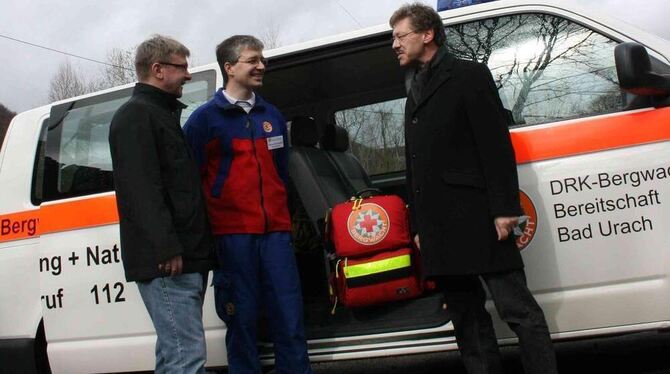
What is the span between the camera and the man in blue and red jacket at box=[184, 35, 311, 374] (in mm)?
3156

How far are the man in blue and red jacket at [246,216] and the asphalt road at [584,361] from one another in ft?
5.04

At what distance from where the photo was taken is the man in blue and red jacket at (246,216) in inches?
124

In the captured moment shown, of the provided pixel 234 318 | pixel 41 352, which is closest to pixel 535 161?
pixel 234 318

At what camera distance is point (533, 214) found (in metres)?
3.13

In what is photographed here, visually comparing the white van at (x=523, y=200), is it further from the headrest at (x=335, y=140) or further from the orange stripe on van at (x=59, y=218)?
the headrest at (x=335, y=140)

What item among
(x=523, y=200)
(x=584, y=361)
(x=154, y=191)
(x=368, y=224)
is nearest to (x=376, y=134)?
(x=368, y=224)

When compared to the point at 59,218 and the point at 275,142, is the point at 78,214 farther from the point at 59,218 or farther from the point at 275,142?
the point at 275,142

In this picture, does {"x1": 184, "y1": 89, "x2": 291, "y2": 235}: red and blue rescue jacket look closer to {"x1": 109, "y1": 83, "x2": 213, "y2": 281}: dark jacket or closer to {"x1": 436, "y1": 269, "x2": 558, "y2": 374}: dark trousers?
{"x1": 109, "y1": 83, "x2": 213, "y2": 281}: dark jacket

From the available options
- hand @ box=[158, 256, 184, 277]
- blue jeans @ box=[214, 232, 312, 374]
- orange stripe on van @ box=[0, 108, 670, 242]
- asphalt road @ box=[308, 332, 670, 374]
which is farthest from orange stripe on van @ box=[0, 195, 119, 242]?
orange stripe on van @ box=[0, 108, 670, 242]

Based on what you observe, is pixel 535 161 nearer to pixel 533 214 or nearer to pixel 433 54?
pixel 533 214

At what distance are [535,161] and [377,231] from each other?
32.5 inches

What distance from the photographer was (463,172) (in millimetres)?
2727

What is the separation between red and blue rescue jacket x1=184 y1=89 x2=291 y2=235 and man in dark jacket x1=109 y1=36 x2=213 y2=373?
32 cm

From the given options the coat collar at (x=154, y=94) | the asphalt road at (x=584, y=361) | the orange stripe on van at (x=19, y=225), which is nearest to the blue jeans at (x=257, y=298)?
the coat collar at (x=154, y=94)
